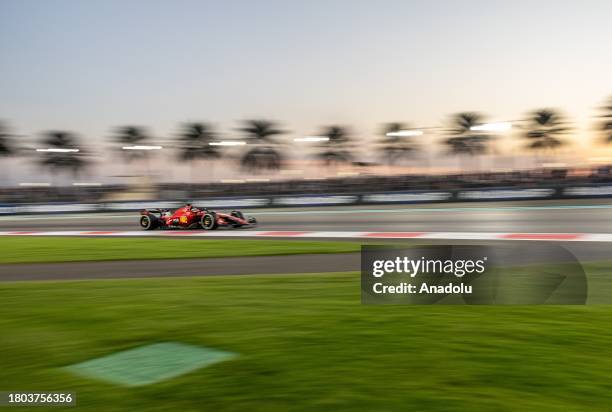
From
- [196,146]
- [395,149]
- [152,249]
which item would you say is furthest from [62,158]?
[152,249]

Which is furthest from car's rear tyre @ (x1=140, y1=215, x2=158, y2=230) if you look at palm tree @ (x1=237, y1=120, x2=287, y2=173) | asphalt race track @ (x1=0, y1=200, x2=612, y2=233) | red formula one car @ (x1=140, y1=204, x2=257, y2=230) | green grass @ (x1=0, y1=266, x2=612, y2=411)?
palm tree @ (x1=237, y1=120, x2=287, y2=173)

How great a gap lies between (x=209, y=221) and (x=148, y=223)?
2.48 m

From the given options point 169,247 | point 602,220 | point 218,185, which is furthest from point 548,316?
point 218,185

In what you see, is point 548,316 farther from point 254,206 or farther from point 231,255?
point 254,206

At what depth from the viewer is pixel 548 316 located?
538cm

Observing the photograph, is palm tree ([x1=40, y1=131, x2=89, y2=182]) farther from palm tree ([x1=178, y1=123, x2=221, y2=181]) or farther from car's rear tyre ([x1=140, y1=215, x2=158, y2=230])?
car's rear tyre ([x1=140, y1=215, x2=158, y2=230])

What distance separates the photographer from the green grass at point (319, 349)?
3.47m

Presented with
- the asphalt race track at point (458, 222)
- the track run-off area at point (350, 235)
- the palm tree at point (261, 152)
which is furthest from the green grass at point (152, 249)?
the palm tree at point (261, 152)

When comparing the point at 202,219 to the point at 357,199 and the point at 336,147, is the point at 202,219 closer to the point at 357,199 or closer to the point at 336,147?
the point at 357,199

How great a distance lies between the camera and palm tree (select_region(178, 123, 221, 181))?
3733 inches

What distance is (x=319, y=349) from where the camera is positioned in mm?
4492

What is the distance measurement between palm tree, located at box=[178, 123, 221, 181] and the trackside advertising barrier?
58.4 metres

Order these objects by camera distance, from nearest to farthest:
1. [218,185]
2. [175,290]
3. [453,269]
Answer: [453,269]
[175,290]
[218,185]

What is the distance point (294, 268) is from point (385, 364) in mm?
5193
